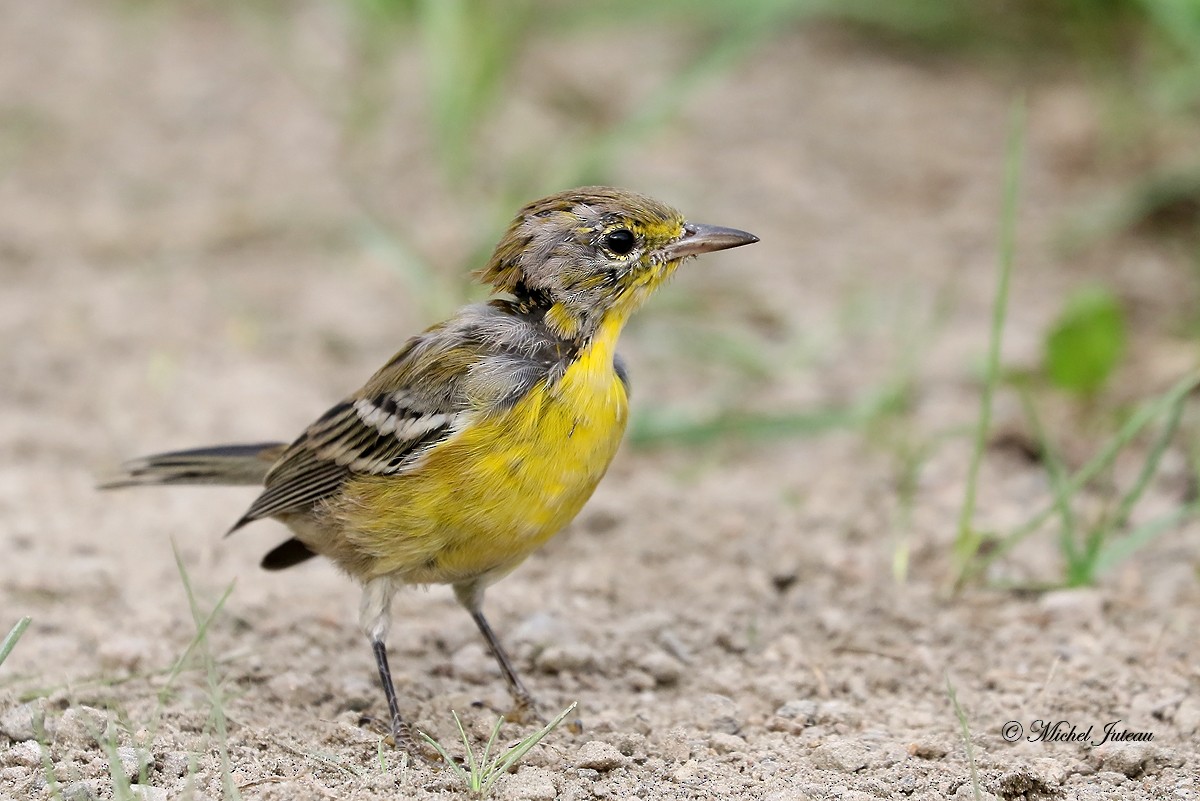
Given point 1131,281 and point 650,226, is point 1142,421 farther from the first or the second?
point 1131,281

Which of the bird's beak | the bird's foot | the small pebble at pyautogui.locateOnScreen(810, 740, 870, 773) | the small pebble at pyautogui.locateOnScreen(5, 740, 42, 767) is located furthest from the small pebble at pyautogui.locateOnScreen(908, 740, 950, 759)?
the small pebble at pyautogui.locateOnScreen(5, 740, 42, 767)

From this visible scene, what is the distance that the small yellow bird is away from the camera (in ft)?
14.6

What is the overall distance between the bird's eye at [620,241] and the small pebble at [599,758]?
1.65 metres

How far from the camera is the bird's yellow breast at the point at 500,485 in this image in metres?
4.41

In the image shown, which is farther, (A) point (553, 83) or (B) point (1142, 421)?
(A) point (553, 83)

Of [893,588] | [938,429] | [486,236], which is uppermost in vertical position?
[486,236]

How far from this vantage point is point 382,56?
9.34m

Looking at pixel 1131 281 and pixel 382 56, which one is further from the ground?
pixel 382 56

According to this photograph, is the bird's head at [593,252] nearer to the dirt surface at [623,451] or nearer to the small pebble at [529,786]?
the dirt surface at [623,451]

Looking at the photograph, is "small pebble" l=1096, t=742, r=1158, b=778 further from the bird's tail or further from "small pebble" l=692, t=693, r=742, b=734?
the bird's tail

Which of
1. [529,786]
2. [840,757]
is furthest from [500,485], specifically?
[840,757]

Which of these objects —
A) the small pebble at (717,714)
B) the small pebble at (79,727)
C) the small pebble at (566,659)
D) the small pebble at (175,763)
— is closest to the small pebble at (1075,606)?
the small pebble at (717,714)

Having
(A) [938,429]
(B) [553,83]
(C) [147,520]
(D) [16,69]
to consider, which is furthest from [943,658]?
(D) [16,69]

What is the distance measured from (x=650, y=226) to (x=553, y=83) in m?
6.13
